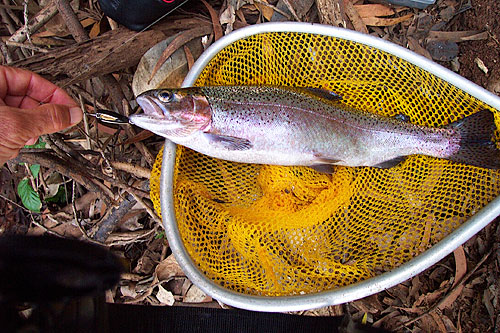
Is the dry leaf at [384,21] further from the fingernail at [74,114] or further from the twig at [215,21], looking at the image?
the fingernail at [74,114]

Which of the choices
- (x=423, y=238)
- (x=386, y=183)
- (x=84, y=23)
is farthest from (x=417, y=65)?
(x=84, y=23)

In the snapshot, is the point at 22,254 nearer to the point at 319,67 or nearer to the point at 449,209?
the point at 319,67

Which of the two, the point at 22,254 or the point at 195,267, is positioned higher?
the point at 22,254

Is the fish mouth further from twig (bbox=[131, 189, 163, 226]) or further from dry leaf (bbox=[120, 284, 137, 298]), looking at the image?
dry leaf (bbox=[120, 284, 137, 298])

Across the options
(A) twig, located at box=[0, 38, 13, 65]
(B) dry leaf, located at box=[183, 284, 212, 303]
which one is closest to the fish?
(B) dry leaf, located at box=[183, 284, 212, 303]

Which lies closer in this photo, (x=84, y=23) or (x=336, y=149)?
(x=336, y=149)

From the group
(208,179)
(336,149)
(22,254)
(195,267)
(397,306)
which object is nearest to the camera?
(22,254)

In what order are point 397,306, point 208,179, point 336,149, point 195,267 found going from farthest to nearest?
point 397,306 < point 208,179 < point 336,149 < point 195,267

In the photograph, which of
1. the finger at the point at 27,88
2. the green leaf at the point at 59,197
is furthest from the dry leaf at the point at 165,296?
the finger at the point at 27,88
